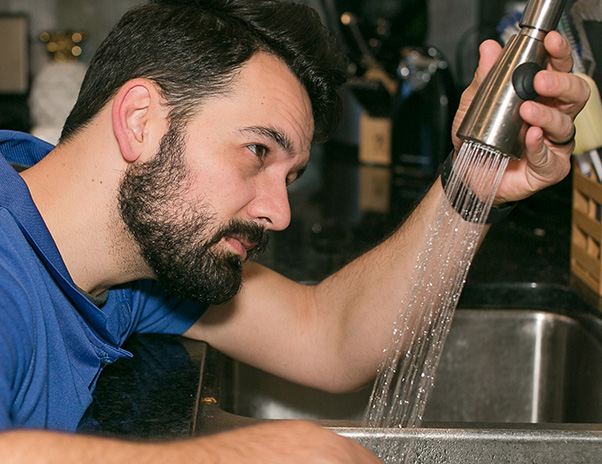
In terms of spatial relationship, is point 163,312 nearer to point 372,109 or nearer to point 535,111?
point 535,111

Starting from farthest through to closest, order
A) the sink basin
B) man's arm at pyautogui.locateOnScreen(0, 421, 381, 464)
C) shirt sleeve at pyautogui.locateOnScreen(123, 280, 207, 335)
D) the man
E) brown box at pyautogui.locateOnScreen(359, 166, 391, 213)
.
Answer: brown box at pyautogui.locateOnScreen(359, 166, 391, 213), the sink basin, shirt sleeve at pyautogui.locateOnScreen(123, 280, 207, 335), the man, man's arm at pyautogui.locateOnScreen(0, 421, 381, 464)

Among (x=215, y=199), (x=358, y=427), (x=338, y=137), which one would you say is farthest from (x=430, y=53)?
(x=358, y=427)

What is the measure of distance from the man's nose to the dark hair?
0.42 feet

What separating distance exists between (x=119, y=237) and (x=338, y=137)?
232cm

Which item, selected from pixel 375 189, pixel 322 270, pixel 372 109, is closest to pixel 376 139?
pixel 372 109

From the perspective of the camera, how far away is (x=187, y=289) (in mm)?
920

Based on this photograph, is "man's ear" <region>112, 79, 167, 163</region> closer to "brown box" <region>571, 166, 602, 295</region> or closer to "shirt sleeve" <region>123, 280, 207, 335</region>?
"shirt sleeve" <region>123, 280, 207, 335</region>

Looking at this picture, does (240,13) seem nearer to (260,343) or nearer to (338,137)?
(260,343)

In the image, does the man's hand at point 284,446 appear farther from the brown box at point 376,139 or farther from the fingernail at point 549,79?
the brown box at point 376,139

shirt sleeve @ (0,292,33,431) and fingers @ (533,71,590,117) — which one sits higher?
fingers @ (533,71,590,117)

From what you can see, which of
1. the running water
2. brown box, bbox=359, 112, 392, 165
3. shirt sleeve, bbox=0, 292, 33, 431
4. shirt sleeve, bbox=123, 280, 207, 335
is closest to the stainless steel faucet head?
the running water

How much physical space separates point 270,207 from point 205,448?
15.9 inches

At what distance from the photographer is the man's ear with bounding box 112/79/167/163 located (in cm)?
89

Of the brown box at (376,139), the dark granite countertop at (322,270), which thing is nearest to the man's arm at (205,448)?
the dark granite countertop at (322,270)
